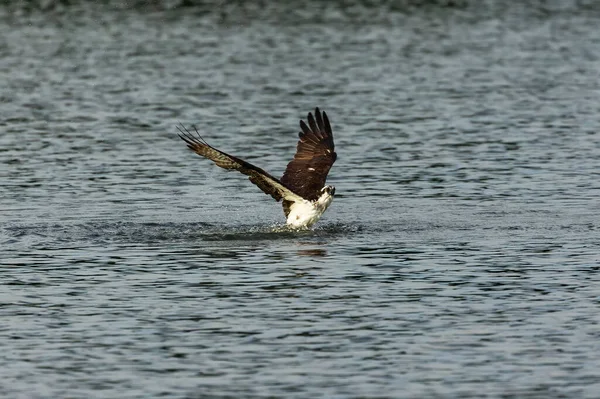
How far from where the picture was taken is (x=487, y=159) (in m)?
23.9

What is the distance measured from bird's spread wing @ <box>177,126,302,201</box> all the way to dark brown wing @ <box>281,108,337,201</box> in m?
0.50

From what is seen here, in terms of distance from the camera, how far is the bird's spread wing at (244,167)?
1608cm

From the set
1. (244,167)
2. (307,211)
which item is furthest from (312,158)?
(244,167)

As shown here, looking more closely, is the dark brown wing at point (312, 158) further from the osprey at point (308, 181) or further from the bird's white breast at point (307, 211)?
the bird's white breast at point (307, 211)

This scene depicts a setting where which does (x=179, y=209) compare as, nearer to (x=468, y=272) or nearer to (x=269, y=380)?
(x=468, y=272)

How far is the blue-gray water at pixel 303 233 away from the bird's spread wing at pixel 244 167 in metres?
0.55

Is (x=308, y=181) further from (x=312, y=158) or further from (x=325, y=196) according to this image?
(x=325, y=196)

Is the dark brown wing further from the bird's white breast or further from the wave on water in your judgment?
the wave on water

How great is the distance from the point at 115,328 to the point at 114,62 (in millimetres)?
26384

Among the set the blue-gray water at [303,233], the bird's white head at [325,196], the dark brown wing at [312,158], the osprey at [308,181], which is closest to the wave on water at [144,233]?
the blue-gray water at [303,233]

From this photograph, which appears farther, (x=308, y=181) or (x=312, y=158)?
(x=312, y=158)

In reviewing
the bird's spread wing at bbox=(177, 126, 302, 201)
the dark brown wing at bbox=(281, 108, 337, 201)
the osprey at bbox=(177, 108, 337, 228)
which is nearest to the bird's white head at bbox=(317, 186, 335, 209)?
the osprey at bbox=(177, 108, 337, 228)

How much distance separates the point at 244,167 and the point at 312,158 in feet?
8.15

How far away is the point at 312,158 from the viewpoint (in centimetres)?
1862
